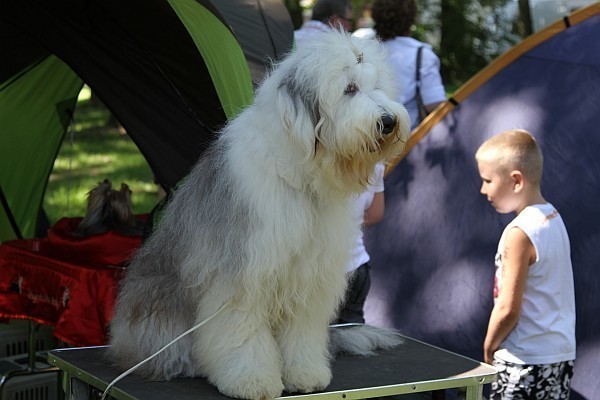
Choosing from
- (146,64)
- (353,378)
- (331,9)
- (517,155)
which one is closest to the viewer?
(353,378)

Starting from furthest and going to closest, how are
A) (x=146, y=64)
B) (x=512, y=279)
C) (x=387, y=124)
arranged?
(x=146, y=64), (x=512, y=279), (x=387, y=124)

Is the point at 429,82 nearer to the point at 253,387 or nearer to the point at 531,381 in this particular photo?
the point at 531,381

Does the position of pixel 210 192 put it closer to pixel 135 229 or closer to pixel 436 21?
pixel 135 229

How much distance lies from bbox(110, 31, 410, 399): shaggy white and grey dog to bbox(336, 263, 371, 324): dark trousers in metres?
0.98

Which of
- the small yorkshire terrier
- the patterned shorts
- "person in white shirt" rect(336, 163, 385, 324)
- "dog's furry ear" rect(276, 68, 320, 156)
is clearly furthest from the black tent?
the patterned shorts

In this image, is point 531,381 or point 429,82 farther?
point 429,82

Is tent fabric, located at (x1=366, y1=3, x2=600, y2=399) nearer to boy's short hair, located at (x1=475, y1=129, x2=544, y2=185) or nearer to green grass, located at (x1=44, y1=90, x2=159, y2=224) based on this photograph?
boy's short hair, located at (x1=475, y1=129, x2=544, y2=185)

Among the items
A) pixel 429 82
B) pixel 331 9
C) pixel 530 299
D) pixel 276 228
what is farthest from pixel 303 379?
pixel 331 9

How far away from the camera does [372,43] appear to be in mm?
2797

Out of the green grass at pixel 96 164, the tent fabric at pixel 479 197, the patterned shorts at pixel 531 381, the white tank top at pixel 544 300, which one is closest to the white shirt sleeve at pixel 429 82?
the tent fabric at pixel 479 197

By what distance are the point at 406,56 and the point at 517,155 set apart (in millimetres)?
1891

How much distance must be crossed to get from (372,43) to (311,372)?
1086 mm

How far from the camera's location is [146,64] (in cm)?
424

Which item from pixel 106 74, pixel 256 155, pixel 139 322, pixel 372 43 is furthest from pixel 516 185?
pixel 106 74
